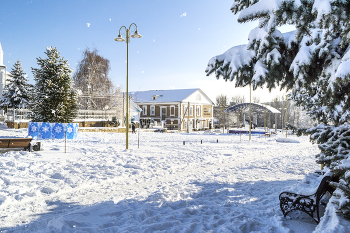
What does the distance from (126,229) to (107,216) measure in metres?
0.79

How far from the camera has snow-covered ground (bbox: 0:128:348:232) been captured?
438 cm

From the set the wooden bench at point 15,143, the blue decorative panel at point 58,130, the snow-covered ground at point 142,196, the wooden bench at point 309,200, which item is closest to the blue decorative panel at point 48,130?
the blue decorative panel at point 58,130

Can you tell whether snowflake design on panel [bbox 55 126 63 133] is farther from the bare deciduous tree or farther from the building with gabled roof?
the building with gabled roof

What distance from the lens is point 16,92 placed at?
36.2 metres

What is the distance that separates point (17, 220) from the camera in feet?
15.1

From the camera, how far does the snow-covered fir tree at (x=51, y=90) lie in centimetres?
1925

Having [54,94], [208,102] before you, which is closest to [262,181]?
[54,94]

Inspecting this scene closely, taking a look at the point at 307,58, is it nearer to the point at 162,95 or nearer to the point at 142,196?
the point at 142,196

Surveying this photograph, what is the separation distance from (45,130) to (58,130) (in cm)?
89

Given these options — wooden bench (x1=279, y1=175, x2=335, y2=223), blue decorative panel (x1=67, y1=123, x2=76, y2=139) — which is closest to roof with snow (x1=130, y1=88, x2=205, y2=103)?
blue decorative panel (x1=67, y1=123, x2=76, y2=139)

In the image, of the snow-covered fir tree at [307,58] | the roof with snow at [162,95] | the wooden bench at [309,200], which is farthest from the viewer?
the roof with snow at [162,95]

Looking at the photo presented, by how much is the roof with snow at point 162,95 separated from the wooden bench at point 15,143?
3874cm

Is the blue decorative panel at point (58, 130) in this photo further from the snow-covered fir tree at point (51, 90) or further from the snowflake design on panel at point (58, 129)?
the snow-covered fir tree at point (51, 90)

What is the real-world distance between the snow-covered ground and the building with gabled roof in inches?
1505
